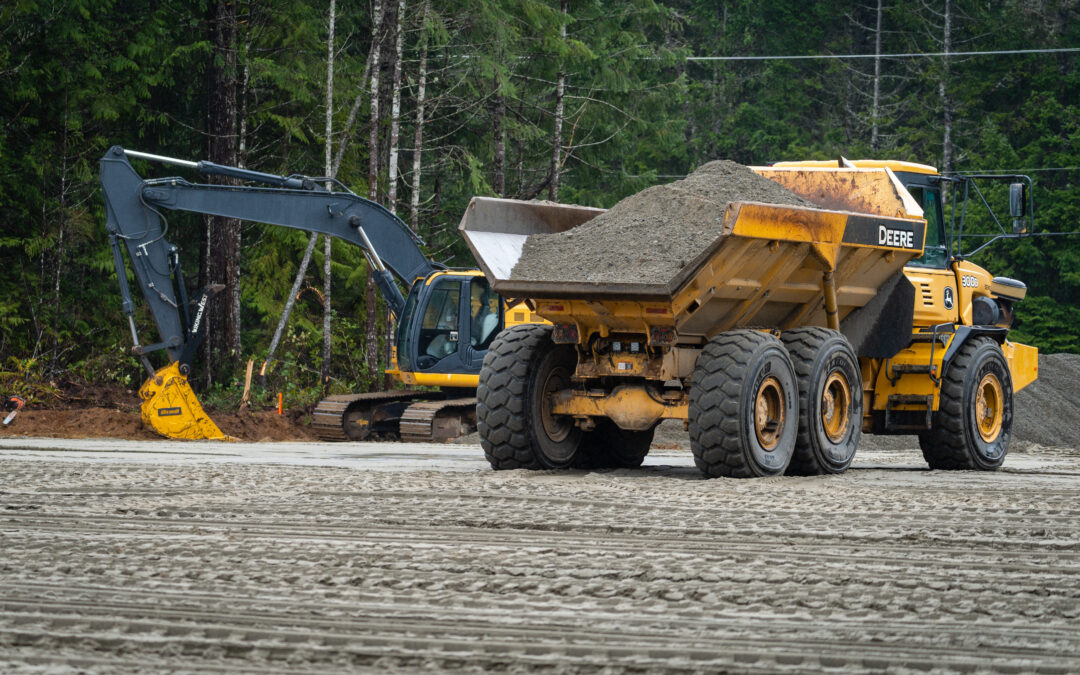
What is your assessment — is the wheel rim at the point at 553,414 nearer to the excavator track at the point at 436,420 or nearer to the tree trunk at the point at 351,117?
the excavator track at the point at 436,420

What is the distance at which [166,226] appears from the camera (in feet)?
61.6

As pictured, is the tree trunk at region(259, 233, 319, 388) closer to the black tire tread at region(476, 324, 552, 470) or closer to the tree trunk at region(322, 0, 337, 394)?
the tree trunk at region(322, 0, 337, 394)

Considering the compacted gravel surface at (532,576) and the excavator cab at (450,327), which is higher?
the excavator cab at (450,327)

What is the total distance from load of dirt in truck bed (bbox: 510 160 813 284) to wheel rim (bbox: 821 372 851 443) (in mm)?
1637

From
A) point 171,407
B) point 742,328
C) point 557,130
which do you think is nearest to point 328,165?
point 557,130

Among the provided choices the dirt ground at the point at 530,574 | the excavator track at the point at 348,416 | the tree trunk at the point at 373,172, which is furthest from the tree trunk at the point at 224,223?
the dirt ground at the point at 530,574

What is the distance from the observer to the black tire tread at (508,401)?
12.0 meters

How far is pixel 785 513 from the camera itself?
8906mm

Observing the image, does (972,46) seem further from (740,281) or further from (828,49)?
(740,281)

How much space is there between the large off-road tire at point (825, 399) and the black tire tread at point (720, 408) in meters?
0.76

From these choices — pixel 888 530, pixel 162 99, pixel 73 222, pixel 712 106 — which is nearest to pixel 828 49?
pixel 712 106

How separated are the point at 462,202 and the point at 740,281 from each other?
21751 mm

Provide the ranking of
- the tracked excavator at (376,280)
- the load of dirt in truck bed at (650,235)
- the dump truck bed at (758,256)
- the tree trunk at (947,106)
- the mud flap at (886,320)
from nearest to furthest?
the dump truck bed at (758,256)
the load of dirt in truck bed at (650,235)
the mud flap at (886,320)
the tracked excavator at (376,280)
the tree trunk at (947,106)

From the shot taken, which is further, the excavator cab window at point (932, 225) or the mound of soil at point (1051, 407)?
the mound of soil at point (1051, 407)
